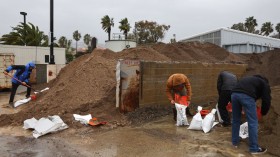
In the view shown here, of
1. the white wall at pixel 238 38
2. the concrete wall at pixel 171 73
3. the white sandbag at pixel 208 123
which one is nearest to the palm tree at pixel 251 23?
the white wall at pixel 238 38

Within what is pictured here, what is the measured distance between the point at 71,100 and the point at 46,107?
0.67 metres

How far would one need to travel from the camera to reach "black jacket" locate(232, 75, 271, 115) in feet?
15.6

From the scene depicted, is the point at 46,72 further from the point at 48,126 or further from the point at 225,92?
the point at 225,92

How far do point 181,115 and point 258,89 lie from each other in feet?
7.07

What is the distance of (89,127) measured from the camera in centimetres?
665

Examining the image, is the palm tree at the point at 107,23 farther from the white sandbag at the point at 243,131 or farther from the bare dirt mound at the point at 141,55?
the white sandbag at the point at 243,131

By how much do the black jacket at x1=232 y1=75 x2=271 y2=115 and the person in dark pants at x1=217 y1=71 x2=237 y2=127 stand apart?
1.47 meters

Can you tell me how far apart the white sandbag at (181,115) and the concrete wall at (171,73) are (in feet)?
3.83

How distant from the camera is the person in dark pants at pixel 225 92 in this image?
642 cm

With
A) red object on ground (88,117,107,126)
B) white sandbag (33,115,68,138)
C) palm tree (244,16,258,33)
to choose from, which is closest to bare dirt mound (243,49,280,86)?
red object on ground (88,117,107,126)

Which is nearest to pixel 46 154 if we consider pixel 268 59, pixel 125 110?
pixel 125 110

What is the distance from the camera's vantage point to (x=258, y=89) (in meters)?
4.86

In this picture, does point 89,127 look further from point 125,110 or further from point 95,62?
point 95,62

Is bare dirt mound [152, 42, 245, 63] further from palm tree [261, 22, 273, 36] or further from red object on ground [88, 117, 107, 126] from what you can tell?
palm tree [261, 22, 273, 36]
